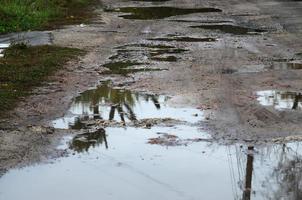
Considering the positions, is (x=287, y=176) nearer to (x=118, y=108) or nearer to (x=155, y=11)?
(x=118, y=108)

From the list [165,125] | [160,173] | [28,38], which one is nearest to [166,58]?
[28,38]

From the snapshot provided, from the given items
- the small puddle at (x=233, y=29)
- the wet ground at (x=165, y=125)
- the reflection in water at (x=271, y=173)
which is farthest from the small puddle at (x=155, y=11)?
the reflection in water at (x=271, y=173)

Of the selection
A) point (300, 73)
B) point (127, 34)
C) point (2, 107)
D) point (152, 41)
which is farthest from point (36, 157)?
point (127, 34)

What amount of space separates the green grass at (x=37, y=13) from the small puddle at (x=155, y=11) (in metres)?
1.70

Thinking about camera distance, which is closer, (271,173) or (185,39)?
(271,173)

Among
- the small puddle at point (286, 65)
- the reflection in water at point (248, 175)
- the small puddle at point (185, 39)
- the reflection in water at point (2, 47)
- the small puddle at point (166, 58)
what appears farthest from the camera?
the small puddle at point (185, 39)

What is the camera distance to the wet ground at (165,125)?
635cm

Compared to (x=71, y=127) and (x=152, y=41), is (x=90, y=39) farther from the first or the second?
(x=71, y=127)

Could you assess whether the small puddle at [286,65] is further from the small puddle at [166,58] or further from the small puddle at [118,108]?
the small puddle at [118,108]

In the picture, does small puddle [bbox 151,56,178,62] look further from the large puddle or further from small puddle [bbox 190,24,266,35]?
the large puddle

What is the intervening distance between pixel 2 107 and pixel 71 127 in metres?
1.51

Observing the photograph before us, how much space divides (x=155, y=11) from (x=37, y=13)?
495cm

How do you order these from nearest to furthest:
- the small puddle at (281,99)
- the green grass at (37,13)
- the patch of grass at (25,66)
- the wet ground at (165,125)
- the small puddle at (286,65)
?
the wet ground at (165,125) → the small puddle at (281,99) → the patch of grass at (25,66) → the small puddle at (286,65) → the green grass at (37,13)

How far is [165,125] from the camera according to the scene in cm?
835
